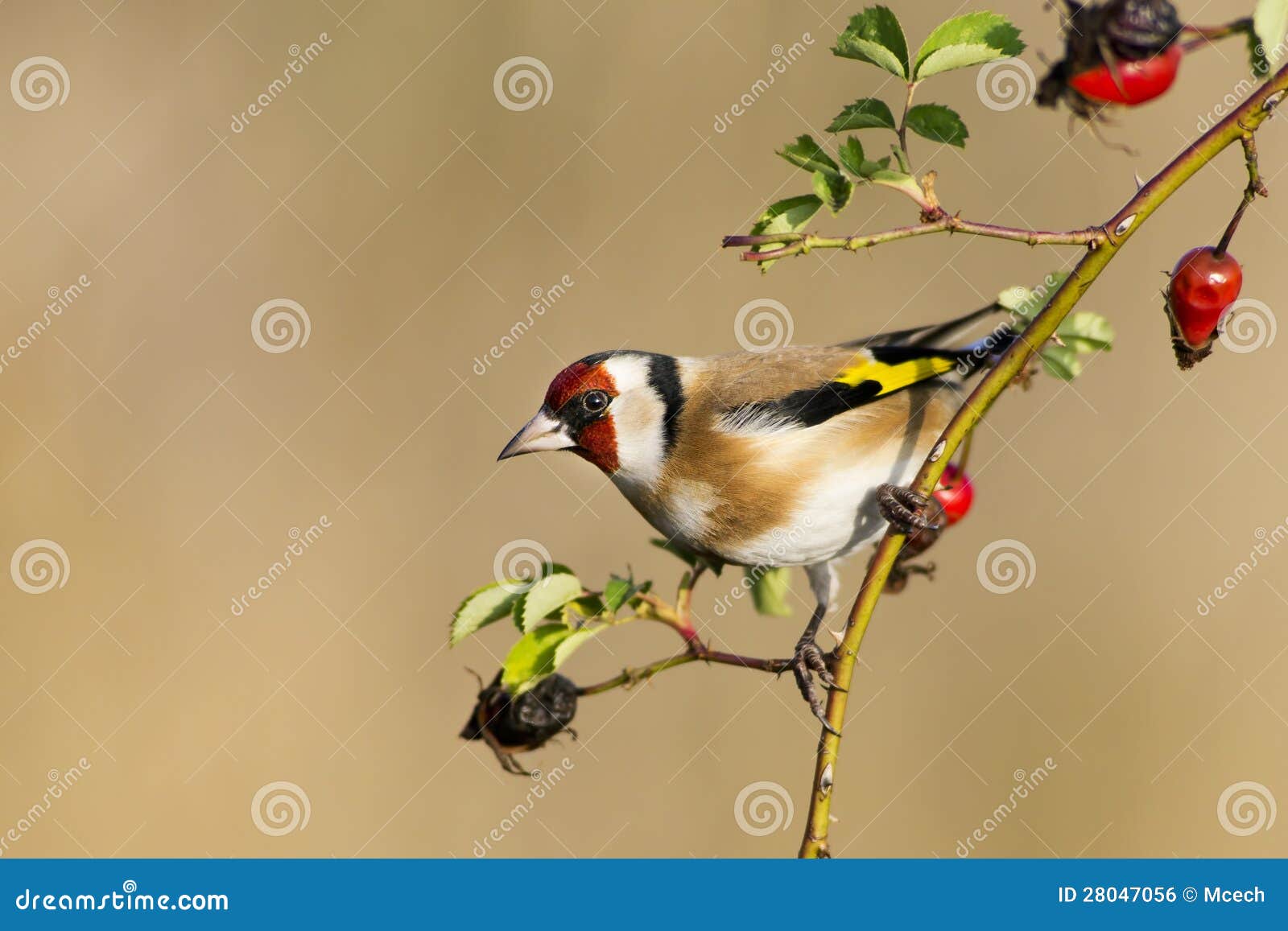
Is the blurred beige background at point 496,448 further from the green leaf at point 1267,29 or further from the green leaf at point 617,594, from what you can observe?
the green leaf at point 1267,29

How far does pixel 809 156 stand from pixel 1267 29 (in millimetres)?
621

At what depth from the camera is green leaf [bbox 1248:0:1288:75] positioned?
1381 millimetres

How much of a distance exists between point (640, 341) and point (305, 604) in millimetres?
2115

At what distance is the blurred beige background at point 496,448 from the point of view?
16.6ft

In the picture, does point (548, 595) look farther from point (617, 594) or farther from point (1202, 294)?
point (1202, 294)

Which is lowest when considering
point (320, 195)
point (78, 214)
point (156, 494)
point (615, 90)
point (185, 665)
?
point (185, 665)

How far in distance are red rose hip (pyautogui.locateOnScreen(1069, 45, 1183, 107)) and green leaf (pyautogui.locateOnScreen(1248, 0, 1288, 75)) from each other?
95 millimetres

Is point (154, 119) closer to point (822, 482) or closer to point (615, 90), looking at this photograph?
point (615, 90)

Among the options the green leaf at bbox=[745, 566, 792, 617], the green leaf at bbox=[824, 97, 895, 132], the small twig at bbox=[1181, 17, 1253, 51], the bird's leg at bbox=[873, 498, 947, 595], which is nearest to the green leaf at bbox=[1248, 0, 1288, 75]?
the small twig at bbox=[1181, 17, 1253, 51]

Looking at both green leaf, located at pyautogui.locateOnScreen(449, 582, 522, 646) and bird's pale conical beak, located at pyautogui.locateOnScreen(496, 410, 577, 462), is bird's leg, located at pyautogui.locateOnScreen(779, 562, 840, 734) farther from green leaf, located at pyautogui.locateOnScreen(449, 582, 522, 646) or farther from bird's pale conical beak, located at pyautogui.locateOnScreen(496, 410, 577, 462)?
bird's pale conical beak, located at pyautogui.locateOnScreen(496, 410, 577, 462)

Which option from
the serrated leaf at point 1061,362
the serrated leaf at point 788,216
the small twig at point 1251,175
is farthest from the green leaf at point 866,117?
the serrated leaf at point 1061,362

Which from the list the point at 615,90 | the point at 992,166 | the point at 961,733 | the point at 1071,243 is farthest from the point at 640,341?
the point at 1071,243

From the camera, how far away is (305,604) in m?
5.58

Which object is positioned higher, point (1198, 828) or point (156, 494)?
point (1198, 828)
